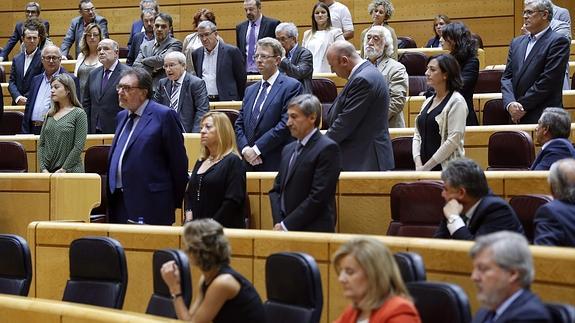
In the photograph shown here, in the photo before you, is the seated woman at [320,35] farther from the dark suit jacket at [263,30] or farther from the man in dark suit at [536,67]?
the man in dark suit at [536,67]

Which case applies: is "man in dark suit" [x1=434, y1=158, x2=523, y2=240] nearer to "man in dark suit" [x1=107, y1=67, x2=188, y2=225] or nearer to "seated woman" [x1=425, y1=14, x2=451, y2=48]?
"man in dark suit" [x1=107, y1=67, x2=188, y2=225]

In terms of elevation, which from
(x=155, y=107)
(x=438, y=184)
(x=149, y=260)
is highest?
(x=155, y=107)

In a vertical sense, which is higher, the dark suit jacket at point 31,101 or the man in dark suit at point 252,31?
the man in dark suit at point 252,31

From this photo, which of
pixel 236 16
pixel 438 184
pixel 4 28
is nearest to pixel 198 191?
pixel 438 184

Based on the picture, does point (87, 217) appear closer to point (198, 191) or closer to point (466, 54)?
point (198, 191)

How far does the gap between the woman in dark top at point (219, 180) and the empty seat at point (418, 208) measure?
0.64 meters

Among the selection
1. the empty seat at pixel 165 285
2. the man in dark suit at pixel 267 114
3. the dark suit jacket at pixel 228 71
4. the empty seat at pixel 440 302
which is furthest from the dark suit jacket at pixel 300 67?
the empty seat at pixel 440 302

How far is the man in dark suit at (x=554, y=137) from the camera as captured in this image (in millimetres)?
4379

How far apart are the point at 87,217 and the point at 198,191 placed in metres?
1.02

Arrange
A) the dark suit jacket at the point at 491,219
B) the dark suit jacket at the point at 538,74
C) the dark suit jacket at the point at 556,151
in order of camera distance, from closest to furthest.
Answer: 1. the dark suit jacket at the point at 491,219
2. the dark suit jacket at the point at 556,151
3. the dark suit jacket at the point at 538,74

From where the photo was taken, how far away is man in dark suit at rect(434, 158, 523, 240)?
10.5 ft

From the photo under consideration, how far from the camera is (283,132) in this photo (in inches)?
195

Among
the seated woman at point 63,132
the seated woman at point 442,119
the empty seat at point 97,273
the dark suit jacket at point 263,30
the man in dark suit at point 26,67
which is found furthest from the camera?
the dark suit jacket at point 263,30

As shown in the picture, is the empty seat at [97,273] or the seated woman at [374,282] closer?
the seated woman at [374,282]
